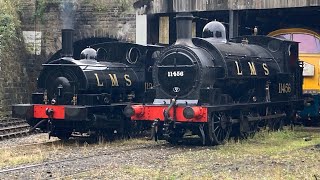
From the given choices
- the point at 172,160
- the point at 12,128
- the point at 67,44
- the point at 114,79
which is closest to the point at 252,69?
the point at 114,79

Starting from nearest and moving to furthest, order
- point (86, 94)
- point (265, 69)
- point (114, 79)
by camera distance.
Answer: point (86, 94)
point (114, 79)
point (265, 69)

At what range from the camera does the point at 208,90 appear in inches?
491

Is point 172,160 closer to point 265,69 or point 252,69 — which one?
point 252,69

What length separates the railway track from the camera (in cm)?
1603

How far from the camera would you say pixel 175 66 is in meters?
13.0

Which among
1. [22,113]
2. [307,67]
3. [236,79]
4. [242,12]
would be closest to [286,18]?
[242,12]

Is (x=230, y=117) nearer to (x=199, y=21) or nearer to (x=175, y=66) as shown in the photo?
(x=175, y=66)

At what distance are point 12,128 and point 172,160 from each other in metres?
7.93

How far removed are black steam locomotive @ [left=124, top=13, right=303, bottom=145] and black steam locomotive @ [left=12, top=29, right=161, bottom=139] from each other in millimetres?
821

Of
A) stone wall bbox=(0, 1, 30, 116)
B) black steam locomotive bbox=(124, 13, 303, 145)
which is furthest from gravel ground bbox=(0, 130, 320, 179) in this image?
stone wall bbox=(0, 1, 30, 116)

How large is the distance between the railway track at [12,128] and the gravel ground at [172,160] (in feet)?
5.74

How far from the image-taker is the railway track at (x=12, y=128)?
16.0 metres

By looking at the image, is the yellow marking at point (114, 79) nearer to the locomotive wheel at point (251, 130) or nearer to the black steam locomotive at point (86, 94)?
the black steam locomotive at point (86, 94)

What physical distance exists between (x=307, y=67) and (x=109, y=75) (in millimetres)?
7458
